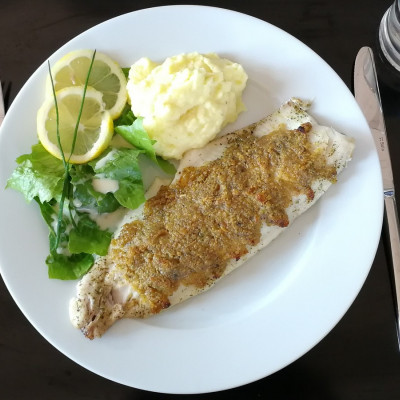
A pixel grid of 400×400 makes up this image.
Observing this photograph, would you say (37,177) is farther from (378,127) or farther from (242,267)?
(378,127)

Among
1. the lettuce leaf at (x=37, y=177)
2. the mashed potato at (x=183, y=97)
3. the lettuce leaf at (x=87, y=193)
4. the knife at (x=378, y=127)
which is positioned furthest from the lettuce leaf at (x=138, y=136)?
the knife at (x=378, y=127)

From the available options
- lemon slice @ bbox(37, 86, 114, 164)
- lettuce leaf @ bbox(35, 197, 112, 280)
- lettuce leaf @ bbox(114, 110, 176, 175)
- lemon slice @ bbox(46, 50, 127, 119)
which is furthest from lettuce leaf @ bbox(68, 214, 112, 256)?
lemon slice @ bbox(46, 50, 127, 119)

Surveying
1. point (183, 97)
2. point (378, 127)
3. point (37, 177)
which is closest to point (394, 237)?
point (378, 127)

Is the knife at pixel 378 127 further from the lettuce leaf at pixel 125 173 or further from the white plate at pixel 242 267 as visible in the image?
the lettuce leaf at pixel 125 173

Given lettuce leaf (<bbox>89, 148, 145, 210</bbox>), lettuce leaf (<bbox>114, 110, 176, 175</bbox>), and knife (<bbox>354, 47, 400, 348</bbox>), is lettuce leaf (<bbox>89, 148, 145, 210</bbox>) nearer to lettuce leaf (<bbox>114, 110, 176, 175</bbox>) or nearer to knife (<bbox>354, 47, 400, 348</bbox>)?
lettuce leaf (<bbox>114, 110, 176, 175</bbox>)

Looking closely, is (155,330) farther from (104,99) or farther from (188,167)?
(104,99)
